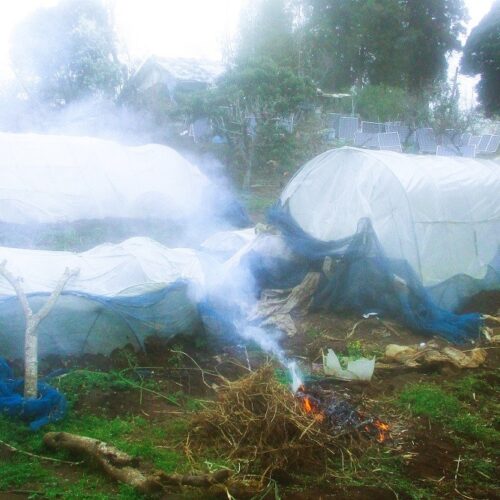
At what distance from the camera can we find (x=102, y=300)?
5688 millimetres

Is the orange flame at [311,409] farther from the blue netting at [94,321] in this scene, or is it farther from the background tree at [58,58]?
the background tree at [58,58]

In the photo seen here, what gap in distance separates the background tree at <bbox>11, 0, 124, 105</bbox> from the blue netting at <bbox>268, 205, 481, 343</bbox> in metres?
15.3

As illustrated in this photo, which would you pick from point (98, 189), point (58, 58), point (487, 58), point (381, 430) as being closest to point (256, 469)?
point (381, 430)

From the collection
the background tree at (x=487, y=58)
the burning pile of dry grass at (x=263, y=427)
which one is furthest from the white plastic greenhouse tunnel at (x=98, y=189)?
the background tree at (x=487, y=58)

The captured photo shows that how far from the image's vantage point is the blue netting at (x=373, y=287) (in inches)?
291

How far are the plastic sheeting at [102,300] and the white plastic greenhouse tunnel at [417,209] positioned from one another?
2737 mm

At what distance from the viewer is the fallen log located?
12.0 ft

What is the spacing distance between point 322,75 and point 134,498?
85.7 ft

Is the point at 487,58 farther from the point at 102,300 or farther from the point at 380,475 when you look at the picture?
the point at 380,475

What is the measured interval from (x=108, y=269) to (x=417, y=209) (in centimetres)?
458

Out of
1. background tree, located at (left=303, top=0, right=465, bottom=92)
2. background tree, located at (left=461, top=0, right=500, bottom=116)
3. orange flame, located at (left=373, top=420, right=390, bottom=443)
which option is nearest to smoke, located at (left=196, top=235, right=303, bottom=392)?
→ orange flame, located at (left=373, top=420, right=390, bottom=443)

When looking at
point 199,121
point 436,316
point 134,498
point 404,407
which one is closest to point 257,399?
point 134,498

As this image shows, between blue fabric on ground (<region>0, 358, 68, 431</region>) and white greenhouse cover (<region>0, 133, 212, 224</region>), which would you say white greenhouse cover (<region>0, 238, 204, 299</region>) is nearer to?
blue fabric on ground (<region>0, 358, 68, 431</region>)

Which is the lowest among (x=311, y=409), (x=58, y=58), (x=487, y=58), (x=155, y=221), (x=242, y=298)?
(x=155, y=221)
